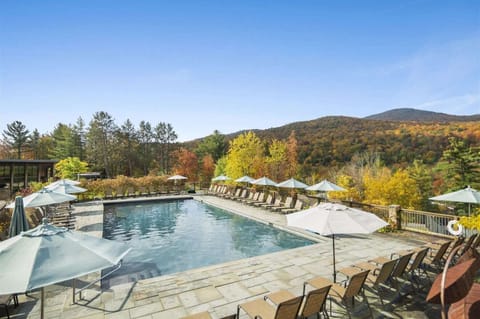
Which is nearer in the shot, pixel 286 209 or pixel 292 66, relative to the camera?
pixel 286 209

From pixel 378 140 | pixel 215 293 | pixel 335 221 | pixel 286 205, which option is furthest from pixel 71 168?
pixel 378 140

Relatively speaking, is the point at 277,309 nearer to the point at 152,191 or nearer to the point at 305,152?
the point at 152,191

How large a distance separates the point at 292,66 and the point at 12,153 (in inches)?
1714

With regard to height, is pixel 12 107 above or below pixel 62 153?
above

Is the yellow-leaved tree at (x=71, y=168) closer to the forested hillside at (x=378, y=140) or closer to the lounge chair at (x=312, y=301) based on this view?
the forested hillside at (x=378, y=140)

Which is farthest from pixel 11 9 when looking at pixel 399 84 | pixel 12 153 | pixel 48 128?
pixel 48 128

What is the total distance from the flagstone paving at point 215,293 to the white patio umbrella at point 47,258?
2049 mm

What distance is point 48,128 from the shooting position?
45438 mm

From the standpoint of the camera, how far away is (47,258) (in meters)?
2.42

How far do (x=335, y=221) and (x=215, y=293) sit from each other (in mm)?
2603

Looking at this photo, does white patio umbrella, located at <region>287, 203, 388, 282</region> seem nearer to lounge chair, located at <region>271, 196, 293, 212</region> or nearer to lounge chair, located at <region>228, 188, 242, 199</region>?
lounge chair, located at <region>271, 196, 293, 212</region>

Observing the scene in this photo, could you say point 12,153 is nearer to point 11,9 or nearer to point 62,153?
point 62,153

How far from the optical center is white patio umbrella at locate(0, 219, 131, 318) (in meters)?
2.20

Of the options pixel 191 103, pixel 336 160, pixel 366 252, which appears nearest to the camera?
pixel 366 252
